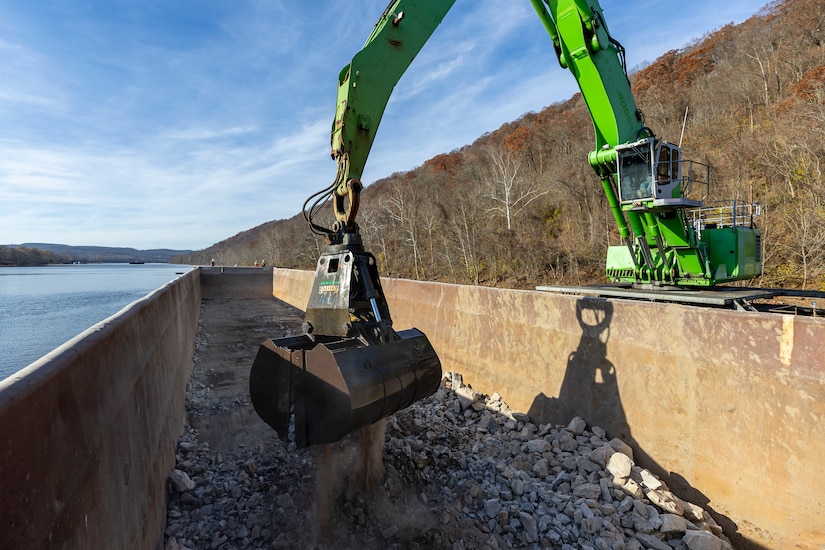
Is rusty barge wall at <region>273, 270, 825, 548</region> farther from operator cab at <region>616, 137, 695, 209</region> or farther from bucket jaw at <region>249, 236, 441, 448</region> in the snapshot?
operator cab at <region>616, 137, 695, 209</region>

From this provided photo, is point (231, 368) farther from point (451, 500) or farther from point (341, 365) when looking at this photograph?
point (341, 365)

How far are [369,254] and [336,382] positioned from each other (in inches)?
49.7

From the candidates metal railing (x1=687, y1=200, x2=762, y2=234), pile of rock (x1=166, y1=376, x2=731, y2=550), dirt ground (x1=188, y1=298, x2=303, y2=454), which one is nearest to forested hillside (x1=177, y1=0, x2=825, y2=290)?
metal railing (x1=687, y1=200, x2=762, y2=234)

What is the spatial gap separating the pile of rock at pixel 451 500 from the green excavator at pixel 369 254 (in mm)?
873

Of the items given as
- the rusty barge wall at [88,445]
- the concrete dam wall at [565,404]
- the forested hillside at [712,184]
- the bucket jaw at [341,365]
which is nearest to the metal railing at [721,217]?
the concrete dam wall at [565,404]

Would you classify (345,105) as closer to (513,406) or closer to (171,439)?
(171,439)

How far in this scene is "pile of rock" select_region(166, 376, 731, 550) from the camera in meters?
3.41

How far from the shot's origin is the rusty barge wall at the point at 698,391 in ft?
11.0

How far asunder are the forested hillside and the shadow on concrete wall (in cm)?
933

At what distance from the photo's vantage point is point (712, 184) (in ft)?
55.4

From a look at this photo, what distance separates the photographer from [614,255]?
8094 millimetres

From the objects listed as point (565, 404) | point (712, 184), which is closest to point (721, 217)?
point (565, 404)

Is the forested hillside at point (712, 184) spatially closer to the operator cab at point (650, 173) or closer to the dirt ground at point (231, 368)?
the operator cab at point (650, 173)

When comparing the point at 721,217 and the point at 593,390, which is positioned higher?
the point at 721,217
